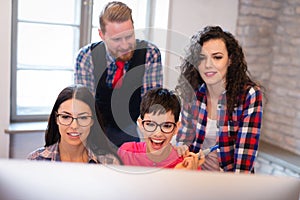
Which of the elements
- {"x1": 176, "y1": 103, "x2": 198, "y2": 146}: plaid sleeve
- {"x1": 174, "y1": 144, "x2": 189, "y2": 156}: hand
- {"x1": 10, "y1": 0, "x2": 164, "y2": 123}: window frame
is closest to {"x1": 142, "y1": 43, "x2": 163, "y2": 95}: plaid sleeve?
{"x1": 176, "y1": 103, "x2": 198, "y2": 146}: plaid sleeve

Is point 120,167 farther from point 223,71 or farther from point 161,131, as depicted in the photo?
point 223,71

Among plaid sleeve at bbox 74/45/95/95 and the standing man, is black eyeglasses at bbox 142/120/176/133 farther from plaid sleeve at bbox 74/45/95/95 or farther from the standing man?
plaid sleeve at bbox 74/45/95/95

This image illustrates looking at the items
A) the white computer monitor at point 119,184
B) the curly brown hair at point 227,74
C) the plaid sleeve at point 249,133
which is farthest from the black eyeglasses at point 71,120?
the plaid sleeve at point 249,133

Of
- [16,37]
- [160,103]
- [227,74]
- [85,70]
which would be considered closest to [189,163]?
[160,103]

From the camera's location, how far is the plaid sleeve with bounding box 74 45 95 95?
1475 millimetres

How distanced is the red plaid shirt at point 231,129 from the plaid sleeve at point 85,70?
374 mm

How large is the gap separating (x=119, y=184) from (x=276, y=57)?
2836 millimetres

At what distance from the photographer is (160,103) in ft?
4.21

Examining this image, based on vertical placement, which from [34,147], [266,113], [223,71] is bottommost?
[34,147]

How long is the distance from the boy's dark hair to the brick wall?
2052 millimetres

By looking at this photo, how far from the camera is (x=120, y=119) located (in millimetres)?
1460

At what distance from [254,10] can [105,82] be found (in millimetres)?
2140

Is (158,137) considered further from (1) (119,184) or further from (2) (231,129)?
(1) (119,184)

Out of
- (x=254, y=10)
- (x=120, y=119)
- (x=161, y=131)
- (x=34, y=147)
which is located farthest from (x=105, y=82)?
(x=254, y=10)
